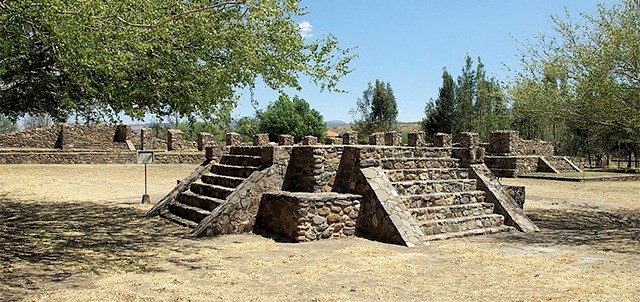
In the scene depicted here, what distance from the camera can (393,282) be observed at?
6.71m

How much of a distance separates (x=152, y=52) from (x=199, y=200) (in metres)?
3.91

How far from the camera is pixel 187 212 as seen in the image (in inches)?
459

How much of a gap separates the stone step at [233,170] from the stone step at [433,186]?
2.98 meters

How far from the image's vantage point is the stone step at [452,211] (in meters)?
10.2

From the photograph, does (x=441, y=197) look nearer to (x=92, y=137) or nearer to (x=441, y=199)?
(x=441, y=199)

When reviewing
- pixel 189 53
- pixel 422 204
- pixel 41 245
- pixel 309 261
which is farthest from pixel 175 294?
pixel 422 204

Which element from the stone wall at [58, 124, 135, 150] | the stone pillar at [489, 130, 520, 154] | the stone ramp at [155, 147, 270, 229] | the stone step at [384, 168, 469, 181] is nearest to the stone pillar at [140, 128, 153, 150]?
the stone wall at [58, 124, 135, 150]

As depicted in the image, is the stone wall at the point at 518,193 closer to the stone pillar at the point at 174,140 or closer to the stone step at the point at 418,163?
the stone step at the point at 418,163

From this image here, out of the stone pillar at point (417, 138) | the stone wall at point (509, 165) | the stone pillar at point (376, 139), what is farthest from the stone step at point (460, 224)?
the stone wall at point (509, 165)

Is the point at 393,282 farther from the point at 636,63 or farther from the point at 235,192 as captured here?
the point at 636,63

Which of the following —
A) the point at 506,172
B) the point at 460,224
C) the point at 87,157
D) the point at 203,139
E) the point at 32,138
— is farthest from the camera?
the point at 32,138

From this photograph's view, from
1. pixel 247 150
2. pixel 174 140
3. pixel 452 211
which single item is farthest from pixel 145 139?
pixel 452 211

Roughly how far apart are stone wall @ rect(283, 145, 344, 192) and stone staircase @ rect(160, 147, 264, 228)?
2.23ft

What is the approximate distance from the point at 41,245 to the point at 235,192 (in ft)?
11.1
